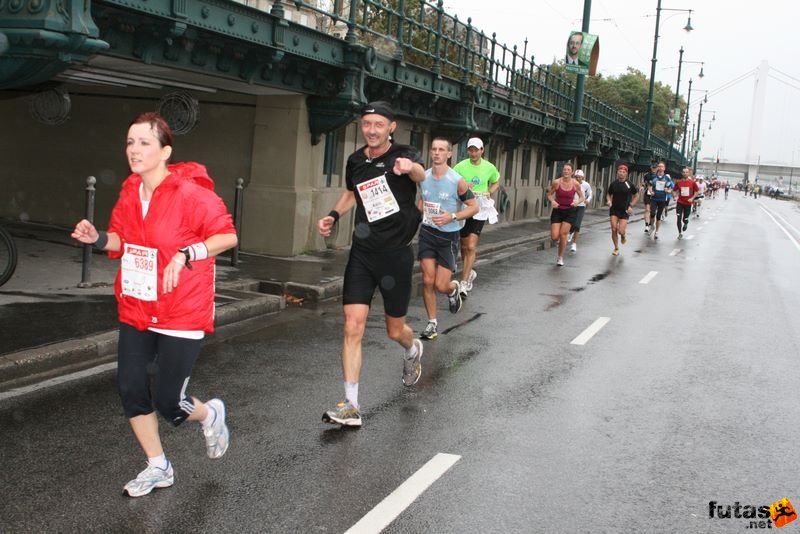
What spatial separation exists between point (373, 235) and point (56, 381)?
2657mm

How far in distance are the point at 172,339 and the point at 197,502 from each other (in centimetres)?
83

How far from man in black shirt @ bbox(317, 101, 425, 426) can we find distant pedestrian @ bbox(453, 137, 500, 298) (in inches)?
174

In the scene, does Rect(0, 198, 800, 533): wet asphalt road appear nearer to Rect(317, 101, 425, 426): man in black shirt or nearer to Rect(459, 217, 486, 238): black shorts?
Rect(317, 101, 425, 426): man in black shirt

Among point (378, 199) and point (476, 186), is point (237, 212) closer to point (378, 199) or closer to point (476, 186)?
point (476, 186)

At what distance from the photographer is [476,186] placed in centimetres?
1073

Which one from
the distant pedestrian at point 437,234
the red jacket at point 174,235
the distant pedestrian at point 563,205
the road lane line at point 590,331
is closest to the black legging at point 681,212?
the distant pedestrian at point 563,205

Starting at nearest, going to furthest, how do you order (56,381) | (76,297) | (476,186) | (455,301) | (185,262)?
(185,262) < (56,381) < (76,297) < (455,301) < (476,186)

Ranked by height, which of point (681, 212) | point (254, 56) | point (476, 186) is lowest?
point (681, 212)

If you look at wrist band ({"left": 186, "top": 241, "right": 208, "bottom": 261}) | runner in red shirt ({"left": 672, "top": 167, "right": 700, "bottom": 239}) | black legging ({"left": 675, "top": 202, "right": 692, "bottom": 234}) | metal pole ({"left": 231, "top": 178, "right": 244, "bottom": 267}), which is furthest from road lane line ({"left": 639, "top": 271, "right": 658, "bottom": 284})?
wrist band ({"left": 186, "top": 241, "right": 208, "bottom": 261})

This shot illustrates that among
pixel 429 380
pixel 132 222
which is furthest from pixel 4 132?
pixel 132 222

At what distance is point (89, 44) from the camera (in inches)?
331

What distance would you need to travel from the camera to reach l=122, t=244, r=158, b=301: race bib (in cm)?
423

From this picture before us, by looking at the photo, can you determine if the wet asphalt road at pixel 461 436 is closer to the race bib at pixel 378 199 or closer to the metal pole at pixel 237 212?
the race bib at pixel 378 199

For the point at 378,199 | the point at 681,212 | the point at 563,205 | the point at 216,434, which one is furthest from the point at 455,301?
the point at 681,212
